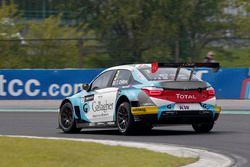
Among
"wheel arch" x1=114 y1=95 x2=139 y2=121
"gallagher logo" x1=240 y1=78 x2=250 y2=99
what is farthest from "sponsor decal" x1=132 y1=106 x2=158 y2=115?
"gallagher logo" x1=240 y1=78 x2=250 y2=99

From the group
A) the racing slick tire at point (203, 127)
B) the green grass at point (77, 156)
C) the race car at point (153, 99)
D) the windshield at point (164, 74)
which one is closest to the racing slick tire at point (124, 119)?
the race car at point (153, 99)

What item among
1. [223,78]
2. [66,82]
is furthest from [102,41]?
[223,78]

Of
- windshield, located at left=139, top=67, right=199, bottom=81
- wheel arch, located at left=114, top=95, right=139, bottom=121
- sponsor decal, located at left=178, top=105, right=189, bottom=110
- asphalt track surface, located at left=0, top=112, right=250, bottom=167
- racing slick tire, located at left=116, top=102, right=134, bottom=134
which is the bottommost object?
asphalt track surface, located at left=0, top=112, right=250, bottom=167

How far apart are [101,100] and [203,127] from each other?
2.16 meters

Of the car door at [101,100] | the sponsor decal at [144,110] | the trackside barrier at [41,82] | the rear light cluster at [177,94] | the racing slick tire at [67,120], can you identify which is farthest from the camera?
the trackside barrier at [41,82]

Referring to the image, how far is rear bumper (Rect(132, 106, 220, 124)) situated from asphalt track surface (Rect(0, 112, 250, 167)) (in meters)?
0.31

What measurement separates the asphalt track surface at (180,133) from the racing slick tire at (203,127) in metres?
0.16

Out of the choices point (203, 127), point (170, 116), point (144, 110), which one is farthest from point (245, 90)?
point (144, 110)

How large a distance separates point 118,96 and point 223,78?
443 inches

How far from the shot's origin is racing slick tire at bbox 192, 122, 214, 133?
57.6ft

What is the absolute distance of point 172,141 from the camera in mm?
15703

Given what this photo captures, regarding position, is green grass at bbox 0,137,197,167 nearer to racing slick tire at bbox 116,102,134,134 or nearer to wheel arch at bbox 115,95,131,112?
racing slick tire at bbox 116,102,134,134

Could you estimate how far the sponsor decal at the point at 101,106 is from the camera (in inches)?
690

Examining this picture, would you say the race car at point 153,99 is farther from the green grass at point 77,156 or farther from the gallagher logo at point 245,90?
the gallagher logo at point 245,90
